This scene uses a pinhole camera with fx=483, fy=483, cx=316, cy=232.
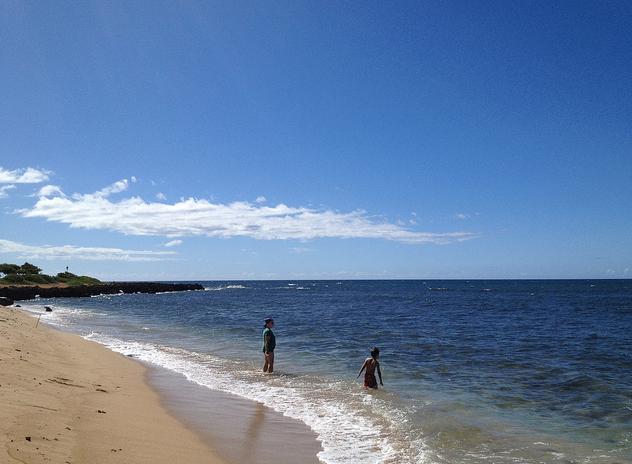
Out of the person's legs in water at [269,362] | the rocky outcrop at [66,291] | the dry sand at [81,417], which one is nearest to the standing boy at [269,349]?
the person's legs in water at [269,362]

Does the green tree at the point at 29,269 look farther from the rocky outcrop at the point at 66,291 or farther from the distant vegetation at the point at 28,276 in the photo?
the rocky outcrop at the point at 66,291

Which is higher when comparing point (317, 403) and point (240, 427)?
point (240, 427)

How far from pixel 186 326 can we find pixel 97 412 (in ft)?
78.2

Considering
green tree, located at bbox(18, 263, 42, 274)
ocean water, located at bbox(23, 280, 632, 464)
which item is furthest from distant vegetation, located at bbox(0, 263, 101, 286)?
ocean water, located at bbox(23, 280, 632, 464)

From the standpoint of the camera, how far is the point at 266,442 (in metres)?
8.52

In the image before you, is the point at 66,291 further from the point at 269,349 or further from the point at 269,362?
the point at 269,349

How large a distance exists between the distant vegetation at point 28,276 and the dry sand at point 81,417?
7709cm

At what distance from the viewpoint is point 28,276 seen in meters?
83.1

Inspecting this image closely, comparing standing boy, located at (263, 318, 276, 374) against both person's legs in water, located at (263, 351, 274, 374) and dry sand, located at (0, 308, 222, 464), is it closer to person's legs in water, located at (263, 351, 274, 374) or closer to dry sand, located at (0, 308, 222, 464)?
person's legs in water, located at (263, 351, 274, 374)

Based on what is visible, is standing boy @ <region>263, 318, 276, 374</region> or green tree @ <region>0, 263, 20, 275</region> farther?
green tree @ <region>0, 263, 20, 275</region>

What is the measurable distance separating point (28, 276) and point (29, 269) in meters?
8.44

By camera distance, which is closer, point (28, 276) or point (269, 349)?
point (269, 349)

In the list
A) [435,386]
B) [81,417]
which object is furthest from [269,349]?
[81,417]

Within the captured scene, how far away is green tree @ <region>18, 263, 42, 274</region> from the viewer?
3472 inches
